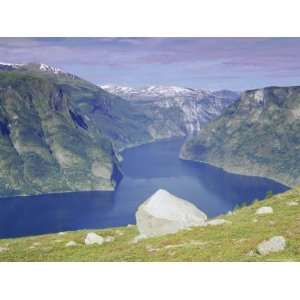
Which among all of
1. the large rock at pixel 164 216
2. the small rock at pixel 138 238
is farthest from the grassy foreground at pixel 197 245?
the large rock at pixel 164 216

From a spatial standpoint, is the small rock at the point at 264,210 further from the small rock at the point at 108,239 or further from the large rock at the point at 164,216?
the small rock at the point at 108,239

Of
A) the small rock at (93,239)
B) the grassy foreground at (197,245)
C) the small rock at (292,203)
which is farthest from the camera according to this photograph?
the small rock at (292,203)

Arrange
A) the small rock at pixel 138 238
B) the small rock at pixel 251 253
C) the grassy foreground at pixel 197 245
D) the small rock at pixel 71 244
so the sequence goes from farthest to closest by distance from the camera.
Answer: the small rock at pixel 71 244 < the small rock at pixel 138 238 < the grassy foreground at pixel 197 245 < the small rock at pixel 251 253

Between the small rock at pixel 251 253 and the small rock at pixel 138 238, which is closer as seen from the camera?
the small rock at pixel 251 253

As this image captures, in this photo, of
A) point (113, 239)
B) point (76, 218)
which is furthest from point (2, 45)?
point (76, 218)

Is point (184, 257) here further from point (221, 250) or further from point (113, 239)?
point (113, 239)

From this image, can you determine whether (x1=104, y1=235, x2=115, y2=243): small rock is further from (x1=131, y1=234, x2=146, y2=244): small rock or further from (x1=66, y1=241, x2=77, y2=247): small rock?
(x1=66, y1=241, x2=77, y2=247): small rock

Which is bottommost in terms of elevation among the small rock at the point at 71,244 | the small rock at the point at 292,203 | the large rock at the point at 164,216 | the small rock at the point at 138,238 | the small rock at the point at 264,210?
the small rock at the point at 71,244
